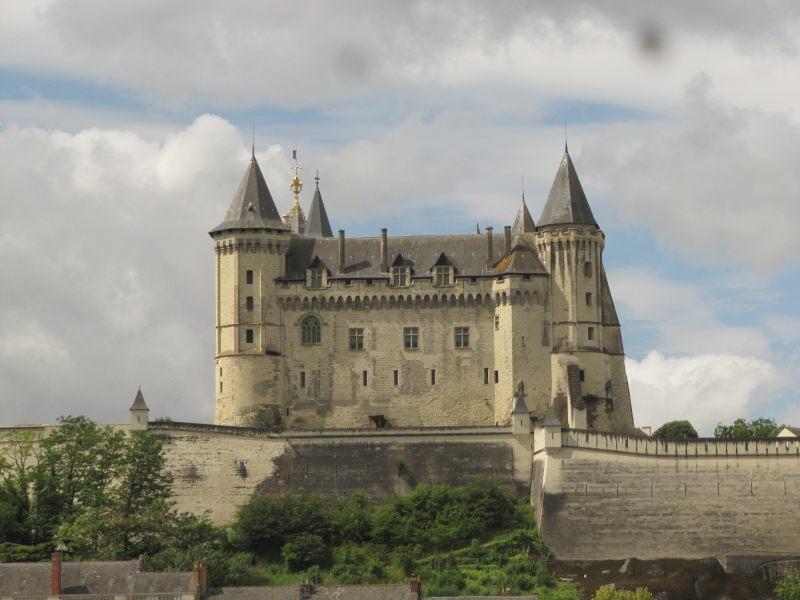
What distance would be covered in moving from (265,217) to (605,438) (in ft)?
71.2

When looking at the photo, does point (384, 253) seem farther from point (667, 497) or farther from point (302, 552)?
point (667, 497)

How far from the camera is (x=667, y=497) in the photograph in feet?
287

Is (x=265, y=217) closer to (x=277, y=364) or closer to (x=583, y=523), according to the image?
(x=277, y=364)

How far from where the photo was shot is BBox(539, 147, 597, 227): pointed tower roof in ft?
318

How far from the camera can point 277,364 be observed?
320 feet

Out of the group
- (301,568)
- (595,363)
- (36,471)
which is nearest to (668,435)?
(595,363)

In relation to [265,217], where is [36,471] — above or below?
below

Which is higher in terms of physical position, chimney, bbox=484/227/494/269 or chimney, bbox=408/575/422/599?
chimney, bbox=484/227/494/269

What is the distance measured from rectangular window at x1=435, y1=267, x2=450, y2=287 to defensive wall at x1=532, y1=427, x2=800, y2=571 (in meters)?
12.6

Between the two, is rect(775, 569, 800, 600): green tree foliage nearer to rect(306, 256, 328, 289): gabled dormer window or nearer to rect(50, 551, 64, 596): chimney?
rect(306, 256, 328, 289): gabled dormer window

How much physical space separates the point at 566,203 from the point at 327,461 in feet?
57.3

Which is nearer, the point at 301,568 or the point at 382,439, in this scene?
the point at 301,568

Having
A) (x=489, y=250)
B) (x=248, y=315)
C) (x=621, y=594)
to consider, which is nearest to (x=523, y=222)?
(x=489, y=250)

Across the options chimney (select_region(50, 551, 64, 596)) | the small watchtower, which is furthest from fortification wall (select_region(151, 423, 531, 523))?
chimney (select_region(50, 551, 64, 596))
